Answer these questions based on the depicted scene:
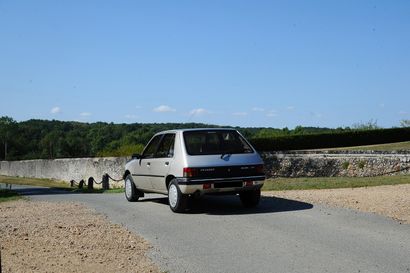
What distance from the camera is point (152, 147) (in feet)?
41.4

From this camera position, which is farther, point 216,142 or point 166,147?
point 166,147

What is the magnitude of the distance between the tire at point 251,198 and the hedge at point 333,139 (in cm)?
3224

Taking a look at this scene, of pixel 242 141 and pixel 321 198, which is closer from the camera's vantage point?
pixel 242 141

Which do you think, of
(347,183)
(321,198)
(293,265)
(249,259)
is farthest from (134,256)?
(347,183)

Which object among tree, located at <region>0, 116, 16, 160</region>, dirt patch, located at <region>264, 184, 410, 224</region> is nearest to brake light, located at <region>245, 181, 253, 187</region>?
dirt patch, located at <region>264, 184, 410, 224</region>

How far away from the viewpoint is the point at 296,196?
42.3ft

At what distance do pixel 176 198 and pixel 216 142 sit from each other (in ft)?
4.81

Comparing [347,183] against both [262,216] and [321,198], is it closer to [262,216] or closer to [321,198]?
[321,198]

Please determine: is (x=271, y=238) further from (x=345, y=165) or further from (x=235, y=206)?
(x=345, y=165)

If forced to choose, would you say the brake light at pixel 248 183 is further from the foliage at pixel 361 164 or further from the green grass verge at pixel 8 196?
the foliage at pixel 361 164

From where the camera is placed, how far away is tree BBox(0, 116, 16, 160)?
104m

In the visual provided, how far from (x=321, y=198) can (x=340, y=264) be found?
6.10 meters

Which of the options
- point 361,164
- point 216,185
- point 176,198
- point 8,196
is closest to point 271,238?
point 216,185

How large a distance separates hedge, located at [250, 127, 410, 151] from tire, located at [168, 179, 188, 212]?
33.0m
